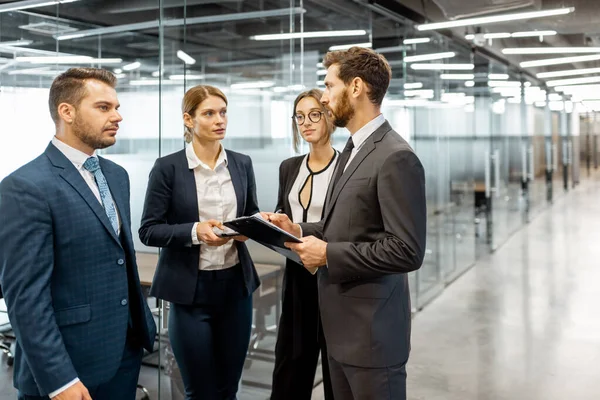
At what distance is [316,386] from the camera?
13.8 feet

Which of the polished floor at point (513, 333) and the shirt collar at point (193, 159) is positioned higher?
the shirt collar at point (193, 159)

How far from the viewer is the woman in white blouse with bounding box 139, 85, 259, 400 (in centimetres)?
268

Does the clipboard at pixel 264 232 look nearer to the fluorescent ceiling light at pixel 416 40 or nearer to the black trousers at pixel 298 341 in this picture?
the black trousers at pixel 298 341

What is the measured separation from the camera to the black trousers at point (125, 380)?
2.04 metres

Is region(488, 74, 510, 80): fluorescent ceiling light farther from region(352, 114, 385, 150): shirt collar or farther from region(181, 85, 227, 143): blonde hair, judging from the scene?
region(352, 114, 385, 150): shirt collar

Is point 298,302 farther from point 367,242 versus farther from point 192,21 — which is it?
point 192,21

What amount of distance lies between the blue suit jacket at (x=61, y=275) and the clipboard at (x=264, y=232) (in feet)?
1.27

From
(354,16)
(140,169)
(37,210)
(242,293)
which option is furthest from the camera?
(354,16)

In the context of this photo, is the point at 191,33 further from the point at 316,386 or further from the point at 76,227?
the point at 316,386

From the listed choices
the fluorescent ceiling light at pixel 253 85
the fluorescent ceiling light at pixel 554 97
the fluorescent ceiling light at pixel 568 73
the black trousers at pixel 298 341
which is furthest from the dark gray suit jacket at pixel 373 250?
the fluorescent ceiling light at pixel 554 97

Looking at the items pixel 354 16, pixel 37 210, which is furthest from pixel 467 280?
pixel 37 210

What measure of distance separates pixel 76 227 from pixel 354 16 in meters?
3.92

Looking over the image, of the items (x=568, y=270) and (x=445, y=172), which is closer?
(x=445, y=172)

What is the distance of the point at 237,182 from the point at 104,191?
0.87m
